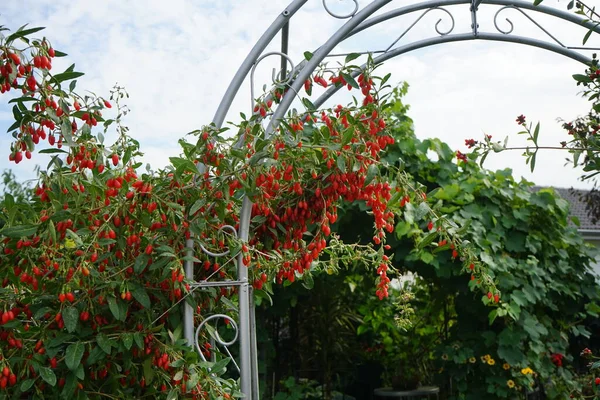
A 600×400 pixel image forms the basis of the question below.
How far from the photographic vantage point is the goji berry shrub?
179 cm

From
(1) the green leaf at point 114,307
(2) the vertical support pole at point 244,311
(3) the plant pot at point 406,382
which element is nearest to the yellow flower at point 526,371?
(3) the plant pot at point 406,382

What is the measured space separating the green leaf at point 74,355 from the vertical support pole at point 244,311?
1.45 ft

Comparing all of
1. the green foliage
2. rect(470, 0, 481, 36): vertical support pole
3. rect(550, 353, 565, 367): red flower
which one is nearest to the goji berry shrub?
rect(470, 0, 481, 36): vertical support pole

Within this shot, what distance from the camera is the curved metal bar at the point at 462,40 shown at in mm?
2332

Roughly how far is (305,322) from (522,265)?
6.41 ft

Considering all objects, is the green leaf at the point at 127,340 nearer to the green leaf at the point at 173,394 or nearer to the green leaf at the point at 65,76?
the green leaf at the point at 173,394

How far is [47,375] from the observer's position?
1.73m

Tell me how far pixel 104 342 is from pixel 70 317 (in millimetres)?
117

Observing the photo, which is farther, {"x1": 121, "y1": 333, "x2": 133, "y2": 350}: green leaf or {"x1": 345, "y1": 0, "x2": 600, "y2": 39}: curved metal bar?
{"x1": 345, "y1": 0, "x2": 600, "y2": 39}: curved metal bar

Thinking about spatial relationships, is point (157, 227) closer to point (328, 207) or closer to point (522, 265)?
point (328, 207)

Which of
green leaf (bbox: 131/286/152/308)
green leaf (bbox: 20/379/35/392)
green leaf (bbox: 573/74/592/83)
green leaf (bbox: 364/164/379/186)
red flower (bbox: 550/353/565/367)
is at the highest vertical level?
green leaf (bbox: 573/74/592/83)

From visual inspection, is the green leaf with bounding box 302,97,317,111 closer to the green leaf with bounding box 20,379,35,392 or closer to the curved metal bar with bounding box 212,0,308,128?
the curved metal bar with bounding box 212,0,308,128

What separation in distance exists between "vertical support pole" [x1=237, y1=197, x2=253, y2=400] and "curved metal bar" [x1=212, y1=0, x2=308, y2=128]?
0.30m

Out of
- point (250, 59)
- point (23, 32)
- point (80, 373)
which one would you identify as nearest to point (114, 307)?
point (80, 373)
